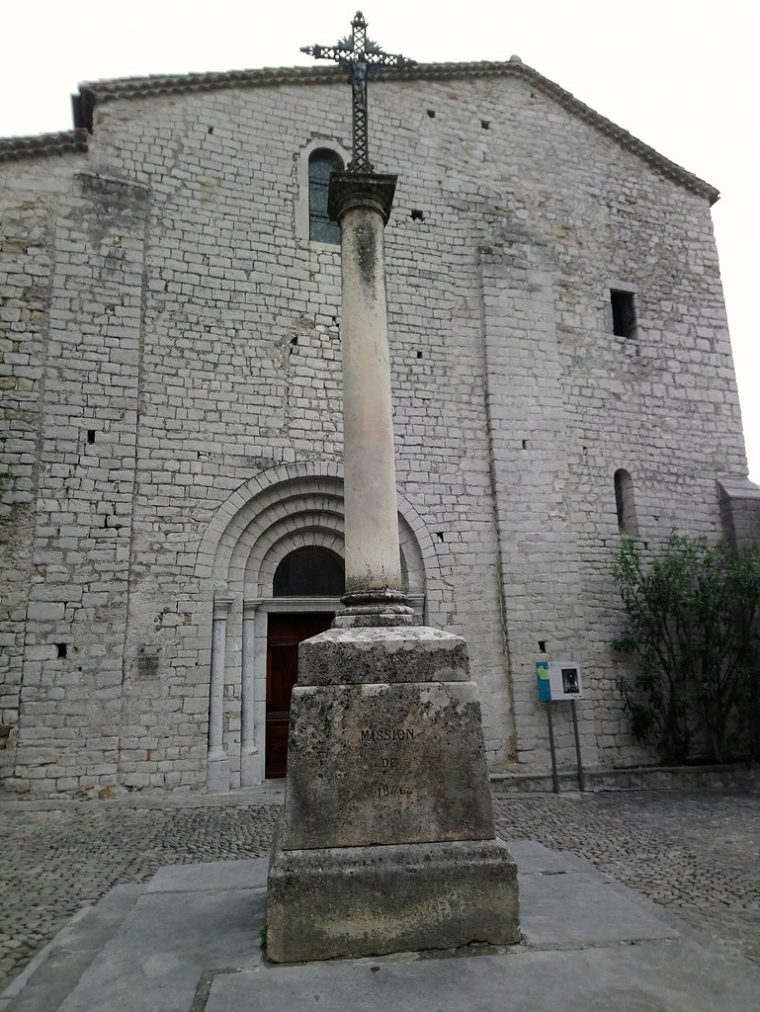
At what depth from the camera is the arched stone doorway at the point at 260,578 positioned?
7613mm

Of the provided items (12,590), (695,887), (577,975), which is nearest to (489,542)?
(695,887)

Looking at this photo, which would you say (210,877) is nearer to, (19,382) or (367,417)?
(367,417)

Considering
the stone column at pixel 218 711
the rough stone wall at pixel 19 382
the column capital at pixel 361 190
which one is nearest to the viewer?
the column capital at pixel 361 190

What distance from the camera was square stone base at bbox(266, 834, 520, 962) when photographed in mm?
2887

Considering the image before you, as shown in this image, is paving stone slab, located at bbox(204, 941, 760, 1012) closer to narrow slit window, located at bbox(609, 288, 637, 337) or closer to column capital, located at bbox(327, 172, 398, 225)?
column capital, located at bbox(327, 172, 398, 225)

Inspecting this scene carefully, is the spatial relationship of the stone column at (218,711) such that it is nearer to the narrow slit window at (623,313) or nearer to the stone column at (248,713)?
the stone column at (248,713)

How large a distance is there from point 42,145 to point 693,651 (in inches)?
416

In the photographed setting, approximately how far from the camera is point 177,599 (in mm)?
7648

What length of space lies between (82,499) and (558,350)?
6883 mm

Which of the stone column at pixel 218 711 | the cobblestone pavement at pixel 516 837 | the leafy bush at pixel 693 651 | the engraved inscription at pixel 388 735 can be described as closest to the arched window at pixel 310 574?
the stone column at pixel 218 711

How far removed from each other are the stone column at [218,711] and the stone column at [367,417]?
4366 millimetres

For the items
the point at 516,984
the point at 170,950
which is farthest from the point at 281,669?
the point at 516,984

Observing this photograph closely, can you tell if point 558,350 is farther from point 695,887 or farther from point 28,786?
point 28,786

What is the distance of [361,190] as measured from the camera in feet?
14.4
